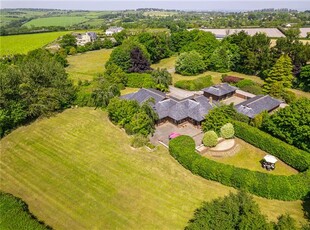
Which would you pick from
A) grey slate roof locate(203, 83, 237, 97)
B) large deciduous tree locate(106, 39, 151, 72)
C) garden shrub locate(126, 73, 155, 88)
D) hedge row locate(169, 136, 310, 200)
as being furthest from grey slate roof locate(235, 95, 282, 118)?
large deciduous tree locate(106, 39, 151, 72)

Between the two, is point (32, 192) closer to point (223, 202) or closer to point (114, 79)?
point (223, 202)

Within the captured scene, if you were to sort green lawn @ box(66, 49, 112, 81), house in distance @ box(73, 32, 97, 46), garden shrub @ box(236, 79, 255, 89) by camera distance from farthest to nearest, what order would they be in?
1. house in distance @ box(73, 32, 97, 46)
2. green lawn @ box(66, 49, 112, 81)
3. garden shrub @ box(236, 79, 255, 89)

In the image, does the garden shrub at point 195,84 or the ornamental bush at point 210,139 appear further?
the garden shrub at point 195,84

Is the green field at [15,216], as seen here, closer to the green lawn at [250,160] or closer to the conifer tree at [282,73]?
the green lawn at [250,160]

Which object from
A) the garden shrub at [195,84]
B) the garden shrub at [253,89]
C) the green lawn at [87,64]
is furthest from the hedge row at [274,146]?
the green lawn at [87,64]

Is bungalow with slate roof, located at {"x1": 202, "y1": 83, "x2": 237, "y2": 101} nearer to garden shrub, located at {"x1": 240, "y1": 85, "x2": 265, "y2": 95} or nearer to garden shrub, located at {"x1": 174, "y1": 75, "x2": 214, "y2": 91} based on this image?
garden shrub, located at {"x1": 240, "y1": 85, "x2": 265, "y2": 95}

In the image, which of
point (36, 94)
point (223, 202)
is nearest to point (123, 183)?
point (223, 202)
